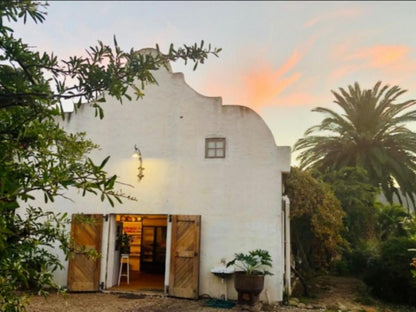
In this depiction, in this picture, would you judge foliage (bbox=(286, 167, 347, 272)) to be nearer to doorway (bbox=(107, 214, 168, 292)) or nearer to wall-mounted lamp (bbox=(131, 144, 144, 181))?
wall-mounted lamp (bbox=(131, 144, 144, 181))

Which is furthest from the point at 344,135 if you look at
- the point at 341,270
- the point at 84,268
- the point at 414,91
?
the point at 84,268

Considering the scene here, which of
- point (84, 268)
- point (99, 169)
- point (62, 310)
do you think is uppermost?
point (99, 169)

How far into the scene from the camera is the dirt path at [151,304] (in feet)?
25.0

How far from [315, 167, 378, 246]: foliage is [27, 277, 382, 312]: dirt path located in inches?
145

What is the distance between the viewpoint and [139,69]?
262 centimetres

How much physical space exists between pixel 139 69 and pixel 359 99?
46.8 feet

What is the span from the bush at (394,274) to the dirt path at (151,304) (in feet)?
2.07

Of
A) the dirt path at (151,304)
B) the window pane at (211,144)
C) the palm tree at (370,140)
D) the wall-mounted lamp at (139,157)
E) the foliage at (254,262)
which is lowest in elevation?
the dirt path at (151,304)

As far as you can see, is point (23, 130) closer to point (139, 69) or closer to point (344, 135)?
point (139, 69)

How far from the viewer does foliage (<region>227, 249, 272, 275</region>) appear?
801 cm

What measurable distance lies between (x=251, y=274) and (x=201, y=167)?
9.81 feet

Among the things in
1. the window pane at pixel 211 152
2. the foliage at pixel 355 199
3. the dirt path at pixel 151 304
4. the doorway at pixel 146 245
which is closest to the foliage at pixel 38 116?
the dirt path at pixel 151 304

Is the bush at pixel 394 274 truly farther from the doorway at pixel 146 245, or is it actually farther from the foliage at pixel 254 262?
the doorway at pixel 146 245

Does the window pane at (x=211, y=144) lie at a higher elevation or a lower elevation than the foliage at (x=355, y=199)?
higher
